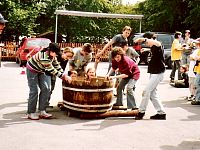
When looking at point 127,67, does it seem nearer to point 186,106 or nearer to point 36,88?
point 36,88

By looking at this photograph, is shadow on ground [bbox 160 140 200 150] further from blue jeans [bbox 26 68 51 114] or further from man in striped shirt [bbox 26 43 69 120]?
blue jeans [bbox 26 68 51 114]

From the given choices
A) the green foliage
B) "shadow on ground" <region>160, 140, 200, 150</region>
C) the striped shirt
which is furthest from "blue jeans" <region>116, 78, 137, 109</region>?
the green foliage

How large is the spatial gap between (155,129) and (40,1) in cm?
2228

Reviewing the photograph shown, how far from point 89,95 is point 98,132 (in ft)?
3.87

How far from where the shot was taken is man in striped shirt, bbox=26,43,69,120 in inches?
306

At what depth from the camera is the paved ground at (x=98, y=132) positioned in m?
6.13

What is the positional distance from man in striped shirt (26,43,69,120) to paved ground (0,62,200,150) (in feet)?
1.04

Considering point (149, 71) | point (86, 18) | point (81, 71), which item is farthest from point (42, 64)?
point (86, 18)

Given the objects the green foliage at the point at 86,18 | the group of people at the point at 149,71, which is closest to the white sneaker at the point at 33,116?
the group of people at the point at 149,71

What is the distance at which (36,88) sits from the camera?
7988 millimetres

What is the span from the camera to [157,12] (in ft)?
107

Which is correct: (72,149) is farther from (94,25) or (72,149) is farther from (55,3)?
(94,25)

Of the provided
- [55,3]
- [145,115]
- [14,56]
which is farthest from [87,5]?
[145,115]

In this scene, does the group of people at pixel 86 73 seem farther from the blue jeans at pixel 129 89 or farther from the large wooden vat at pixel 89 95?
the large wooden vat at pixel 89 95
